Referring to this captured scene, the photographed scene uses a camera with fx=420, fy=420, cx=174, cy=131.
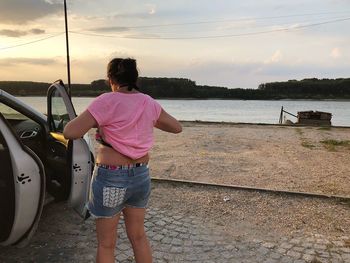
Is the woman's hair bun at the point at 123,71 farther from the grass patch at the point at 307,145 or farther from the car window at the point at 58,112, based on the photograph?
the grass patch at the point at 307,145

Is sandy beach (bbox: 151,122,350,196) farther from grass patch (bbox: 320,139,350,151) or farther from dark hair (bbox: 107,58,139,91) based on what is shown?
dark hair (bbox: 107,58,139,91)

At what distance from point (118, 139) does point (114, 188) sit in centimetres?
34

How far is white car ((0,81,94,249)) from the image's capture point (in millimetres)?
3643

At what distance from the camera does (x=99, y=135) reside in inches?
115

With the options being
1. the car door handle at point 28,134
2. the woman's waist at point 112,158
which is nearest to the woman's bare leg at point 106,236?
the woman's waist at point 112,158

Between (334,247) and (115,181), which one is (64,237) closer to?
(115,181)

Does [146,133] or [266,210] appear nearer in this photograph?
[146,133]

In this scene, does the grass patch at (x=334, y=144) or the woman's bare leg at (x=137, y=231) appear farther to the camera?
the grass patch at (x=334, y=144)

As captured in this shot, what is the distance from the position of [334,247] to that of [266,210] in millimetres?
1347

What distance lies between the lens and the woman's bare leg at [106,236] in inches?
118

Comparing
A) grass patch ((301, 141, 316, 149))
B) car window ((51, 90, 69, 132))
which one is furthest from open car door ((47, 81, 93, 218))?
grass patch ((301, 141, 316, 149))

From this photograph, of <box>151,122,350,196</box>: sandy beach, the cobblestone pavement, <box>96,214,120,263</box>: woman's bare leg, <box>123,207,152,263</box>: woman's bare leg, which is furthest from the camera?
<box>151,122,350,196</box>: sandy beach

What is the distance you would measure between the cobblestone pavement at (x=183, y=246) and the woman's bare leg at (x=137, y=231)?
0.87 m

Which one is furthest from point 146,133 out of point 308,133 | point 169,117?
point 308,133
